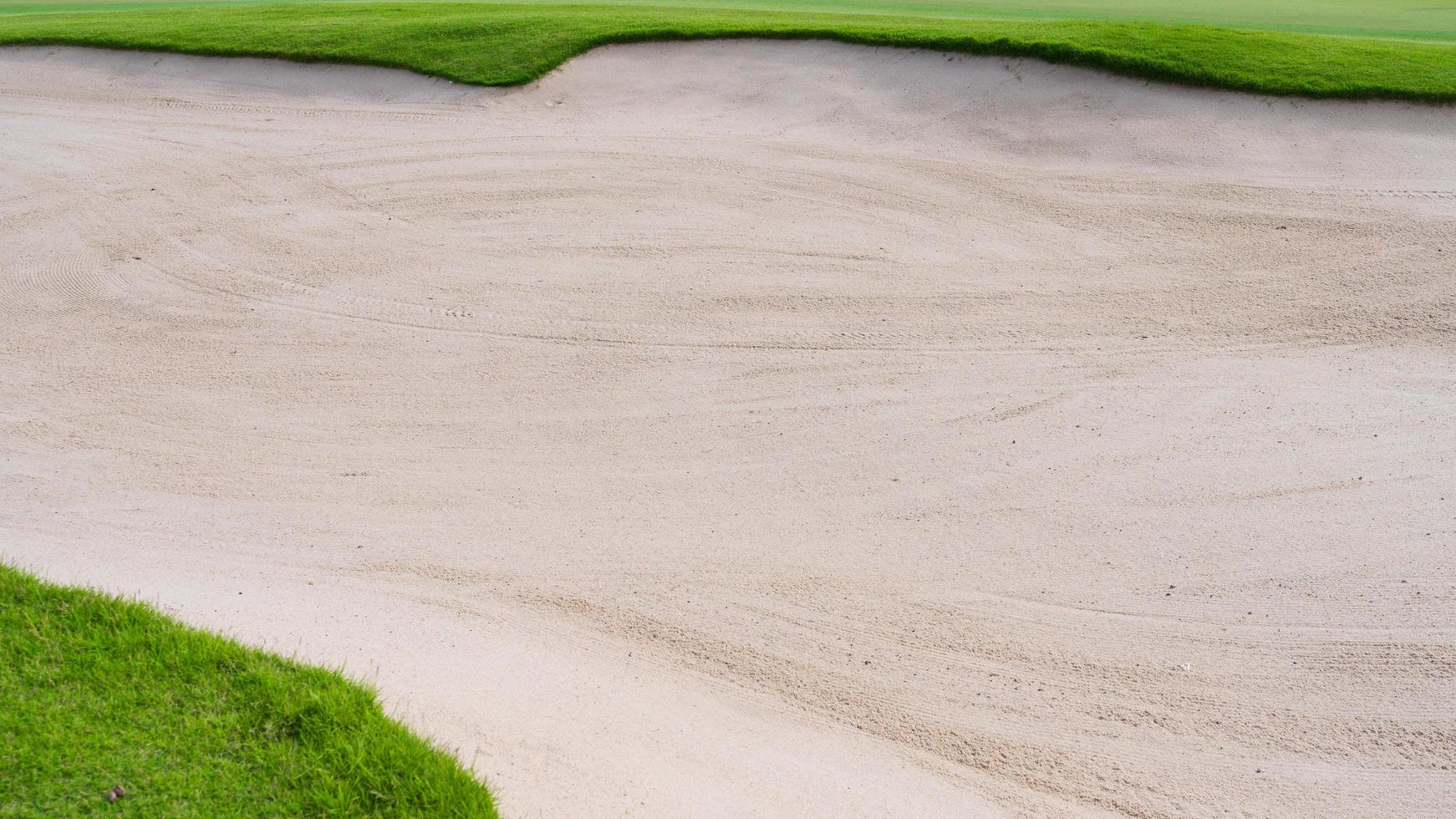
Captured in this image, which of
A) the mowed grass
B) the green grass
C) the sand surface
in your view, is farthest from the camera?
the mowed grass

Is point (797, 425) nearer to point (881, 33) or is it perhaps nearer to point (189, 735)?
point (189, 735)

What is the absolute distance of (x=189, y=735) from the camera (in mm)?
3775

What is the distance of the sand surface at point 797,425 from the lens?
4.64 meters

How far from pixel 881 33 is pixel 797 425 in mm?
7055

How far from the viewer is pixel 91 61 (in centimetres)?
1384

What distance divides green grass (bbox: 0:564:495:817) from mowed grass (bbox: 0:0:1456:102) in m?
9.29

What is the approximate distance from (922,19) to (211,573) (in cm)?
1144

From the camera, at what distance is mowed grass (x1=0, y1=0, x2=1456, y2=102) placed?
34.9 feet

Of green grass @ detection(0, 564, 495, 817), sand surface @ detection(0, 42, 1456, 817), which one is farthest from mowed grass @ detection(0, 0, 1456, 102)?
green grass @ detection(0, 564, 495, 817)

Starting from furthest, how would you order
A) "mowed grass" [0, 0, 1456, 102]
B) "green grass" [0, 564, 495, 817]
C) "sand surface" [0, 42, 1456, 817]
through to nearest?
1. "mowed grass" [0, 0, 1456, 102]
2. "sand surface" [0, 42, 1456, 817]
3. "green grass" [0, 564, 495, 817]

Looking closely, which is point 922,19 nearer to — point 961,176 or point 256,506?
point 961,176

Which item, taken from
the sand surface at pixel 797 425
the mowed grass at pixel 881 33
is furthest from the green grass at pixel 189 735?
the mowed grass at pixel 881 33

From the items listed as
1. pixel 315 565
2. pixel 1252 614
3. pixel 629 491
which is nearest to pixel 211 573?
pixel 315 565

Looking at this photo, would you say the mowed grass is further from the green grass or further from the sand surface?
the green grass
